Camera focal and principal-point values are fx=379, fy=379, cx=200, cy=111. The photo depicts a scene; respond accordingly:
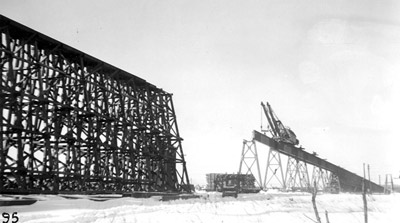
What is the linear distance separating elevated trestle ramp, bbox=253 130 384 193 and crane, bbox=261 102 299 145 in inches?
24.4

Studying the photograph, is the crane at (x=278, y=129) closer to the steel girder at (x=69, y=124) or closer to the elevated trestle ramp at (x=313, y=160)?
the elevated trestle ramp at (x=313, y=160)

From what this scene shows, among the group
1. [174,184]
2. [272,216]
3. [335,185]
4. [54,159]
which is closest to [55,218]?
[54,159]

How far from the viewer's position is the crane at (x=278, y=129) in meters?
38.6

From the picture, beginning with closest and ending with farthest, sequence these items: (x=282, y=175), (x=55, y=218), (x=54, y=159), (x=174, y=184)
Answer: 1. (x=55, y=218)
2. (x=54, y=159)
3. (x=174, y=184)
4. (x=282, y=175)

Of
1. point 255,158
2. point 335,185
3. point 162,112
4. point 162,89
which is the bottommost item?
point 335,185

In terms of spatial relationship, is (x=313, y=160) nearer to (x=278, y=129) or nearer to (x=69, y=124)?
(x=278, y=129)

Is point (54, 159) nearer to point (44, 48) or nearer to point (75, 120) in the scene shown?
point (75, 120)

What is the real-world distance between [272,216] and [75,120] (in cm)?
1046

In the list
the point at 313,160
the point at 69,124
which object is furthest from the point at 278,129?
the point at 69,124

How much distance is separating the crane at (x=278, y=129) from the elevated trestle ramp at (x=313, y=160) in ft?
2.03

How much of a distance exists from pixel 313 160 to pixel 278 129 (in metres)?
9.19

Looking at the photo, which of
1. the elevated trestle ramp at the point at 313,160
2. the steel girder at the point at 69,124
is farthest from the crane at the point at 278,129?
the steel girder at the point at 69,124

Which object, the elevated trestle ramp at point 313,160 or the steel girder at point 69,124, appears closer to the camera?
the steel girder at point 69,124

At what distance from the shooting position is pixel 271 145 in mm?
35906
